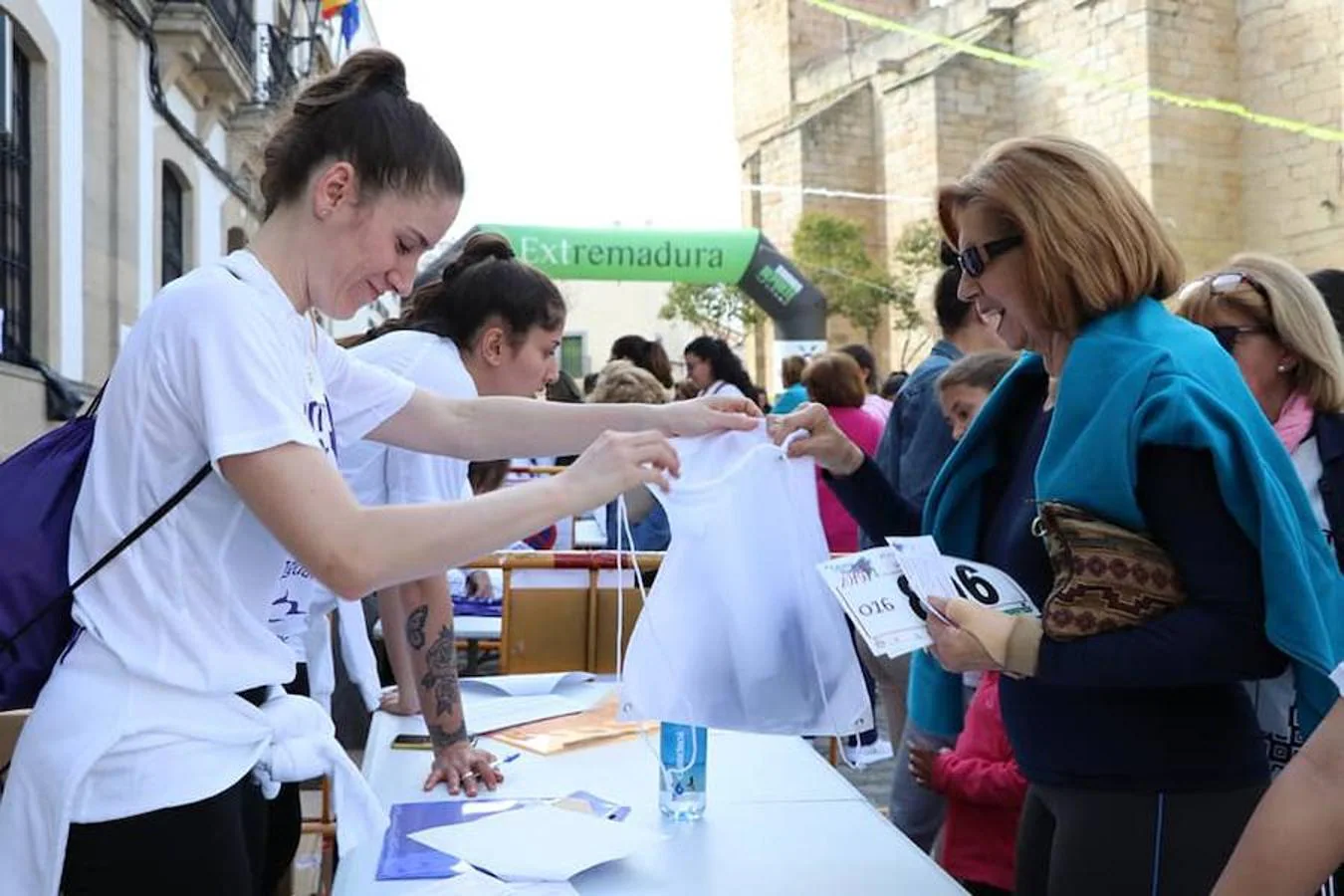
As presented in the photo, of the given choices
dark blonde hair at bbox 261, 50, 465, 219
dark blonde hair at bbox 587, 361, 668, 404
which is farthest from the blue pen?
dark blonde hair at bbox 587, 361, 668, 404

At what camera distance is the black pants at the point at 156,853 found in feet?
3.95

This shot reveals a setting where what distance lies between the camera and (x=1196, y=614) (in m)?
1.33

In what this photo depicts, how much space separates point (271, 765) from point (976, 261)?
1073mm

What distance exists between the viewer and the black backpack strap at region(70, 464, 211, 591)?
121 cm

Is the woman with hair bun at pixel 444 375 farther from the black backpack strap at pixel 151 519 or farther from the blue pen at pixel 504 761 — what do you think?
the black backpack strap at pixel 151 519

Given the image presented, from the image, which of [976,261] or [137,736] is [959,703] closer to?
[976,261]

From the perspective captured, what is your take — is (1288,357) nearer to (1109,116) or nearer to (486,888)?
(486,888)

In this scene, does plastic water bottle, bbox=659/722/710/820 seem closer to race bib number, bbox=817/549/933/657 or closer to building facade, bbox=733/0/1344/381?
race bib number, bbox=817/549/933/657

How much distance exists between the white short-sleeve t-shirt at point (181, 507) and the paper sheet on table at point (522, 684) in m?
1.41

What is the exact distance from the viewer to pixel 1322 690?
135 centimetres

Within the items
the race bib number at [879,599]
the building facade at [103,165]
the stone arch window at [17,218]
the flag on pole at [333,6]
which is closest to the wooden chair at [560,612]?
the race bib number at [879,599]

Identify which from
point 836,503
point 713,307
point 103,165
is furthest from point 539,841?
point 713,307

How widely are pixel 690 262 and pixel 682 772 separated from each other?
12701mm

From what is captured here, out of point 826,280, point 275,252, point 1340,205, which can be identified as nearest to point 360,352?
point 275,252
